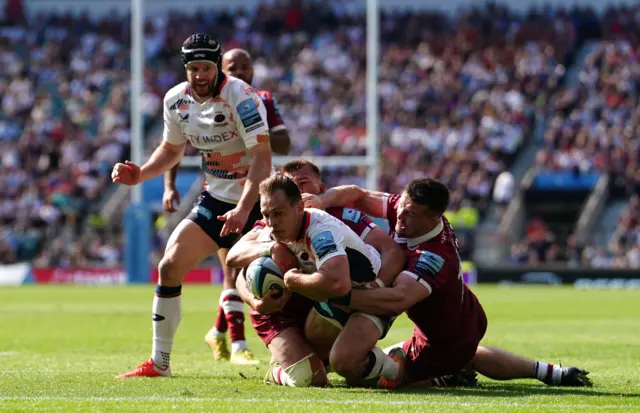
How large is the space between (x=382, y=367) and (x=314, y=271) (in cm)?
73

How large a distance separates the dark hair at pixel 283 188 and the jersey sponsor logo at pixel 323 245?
250mm

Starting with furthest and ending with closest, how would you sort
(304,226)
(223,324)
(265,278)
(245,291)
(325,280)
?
(223,324) < (245,291) < (265,278) < (304,226) < (325,280)

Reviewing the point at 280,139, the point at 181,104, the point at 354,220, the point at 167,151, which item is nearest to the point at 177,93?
the point at 181,104

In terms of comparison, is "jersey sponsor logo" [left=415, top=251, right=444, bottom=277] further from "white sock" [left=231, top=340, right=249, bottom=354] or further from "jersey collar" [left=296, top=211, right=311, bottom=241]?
"white sock" [left=231, top=340, right=249, bottom=354]

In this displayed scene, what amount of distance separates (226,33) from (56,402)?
31287 millimetres

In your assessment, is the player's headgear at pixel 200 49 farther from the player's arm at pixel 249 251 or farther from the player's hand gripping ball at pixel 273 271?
the player's hand gripping ball at pixel 273 271

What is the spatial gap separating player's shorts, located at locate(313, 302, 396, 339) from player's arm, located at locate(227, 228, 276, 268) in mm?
526

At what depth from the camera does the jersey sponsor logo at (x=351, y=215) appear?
7.58 meters

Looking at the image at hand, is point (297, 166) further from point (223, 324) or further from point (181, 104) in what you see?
point (223, 324)

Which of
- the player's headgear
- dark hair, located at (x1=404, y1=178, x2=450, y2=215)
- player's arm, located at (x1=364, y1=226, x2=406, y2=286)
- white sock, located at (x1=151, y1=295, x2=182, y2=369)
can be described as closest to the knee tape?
player's arm, located at (x1=364, y1=226, x2=406, y2=286)

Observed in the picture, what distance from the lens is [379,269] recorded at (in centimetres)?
725

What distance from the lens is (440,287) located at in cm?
721

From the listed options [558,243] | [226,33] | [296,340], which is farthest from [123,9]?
[296,340]

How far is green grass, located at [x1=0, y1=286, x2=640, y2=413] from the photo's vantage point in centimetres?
632
